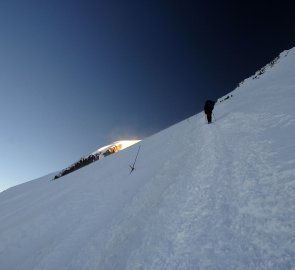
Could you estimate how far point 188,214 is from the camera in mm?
8117

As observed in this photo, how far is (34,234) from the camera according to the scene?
12.7 meters

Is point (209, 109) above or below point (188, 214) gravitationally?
above

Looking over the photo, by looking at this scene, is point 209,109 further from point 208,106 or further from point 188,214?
point 188,214

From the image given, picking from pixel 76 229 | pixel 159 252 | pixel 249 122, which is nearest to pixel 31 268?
pixel 76 229

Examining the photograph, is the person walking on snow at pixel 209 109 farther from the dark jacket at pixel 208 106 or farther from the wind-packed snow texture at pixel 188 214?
the wind-packed snow texture at pixel 188 214

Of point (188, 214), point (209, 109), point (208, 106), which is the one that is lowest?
point (188, 214)

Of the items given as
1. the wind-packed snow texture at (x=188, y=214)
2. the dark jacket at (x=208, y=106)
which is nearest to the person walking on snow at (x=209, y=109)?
the dark jacket at (x=208, y=106)

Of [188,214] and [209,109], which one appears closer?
[188,214]

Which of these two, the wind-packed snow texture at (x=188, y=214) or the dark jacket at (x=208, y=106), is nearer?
the wind-packed snow texture at (x=188, y=214)

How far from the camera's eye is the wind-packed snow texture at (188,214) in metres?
6.29

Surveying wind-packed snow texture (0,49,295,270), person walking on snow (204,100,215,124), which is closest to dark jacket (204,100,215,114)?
person walking on snow (204,100,215,124)

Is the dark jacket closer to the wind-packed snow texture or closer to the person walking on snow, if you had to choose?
the person walking on snow

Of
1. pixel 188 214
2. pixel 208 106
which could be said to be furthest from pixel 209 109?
pixel 188 214

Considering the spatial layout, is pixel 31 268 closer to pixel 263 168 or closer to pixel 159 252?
pixel 159 252
